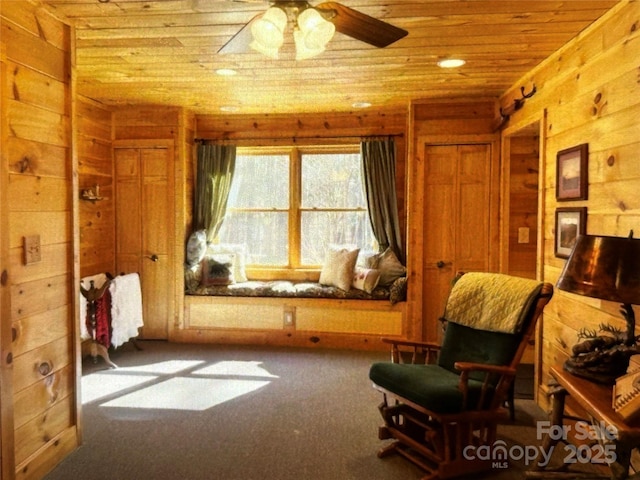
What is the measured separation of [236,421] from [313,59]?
2534mm

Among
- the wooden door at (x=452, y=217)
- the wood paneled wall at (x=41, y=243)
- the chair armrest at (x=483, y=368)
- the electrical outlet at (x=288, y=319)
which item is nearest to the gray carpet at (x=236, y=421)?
the wood paneled wall at (x=41, y=243)

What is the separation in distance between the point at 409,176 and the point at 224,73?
6.64ft

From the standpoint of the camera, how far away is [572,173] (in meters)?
2.85

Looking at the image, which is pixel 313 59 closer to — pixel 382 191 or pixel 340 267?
pixel 382 191

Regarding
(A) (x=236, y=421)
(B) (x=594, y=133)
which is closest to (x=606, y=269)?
(B) (x=594, y=133)

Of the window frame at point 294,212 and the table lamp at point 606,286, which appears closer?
the table lamp at point 606,286

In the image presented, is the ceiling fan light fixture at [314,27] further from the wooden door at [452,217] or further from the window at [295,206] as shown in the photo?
the window at [295,206]

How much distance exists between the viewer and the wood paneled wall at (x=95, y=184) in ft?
14.6

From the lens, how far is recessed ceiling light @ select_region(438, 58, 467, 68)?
329 cm

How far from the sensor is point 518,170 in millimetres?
4297

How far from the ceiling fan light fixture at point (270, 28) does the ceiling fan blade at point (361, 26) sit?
0.54ft

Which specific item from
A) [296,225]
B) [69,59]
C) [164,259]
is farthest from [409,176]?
[69,59]

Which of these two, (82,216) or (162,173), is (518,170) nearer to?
(162,173)

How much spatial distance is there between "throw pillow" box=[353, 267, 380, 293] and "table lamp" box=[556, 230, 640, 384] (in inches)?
105
